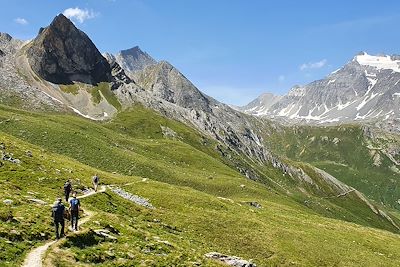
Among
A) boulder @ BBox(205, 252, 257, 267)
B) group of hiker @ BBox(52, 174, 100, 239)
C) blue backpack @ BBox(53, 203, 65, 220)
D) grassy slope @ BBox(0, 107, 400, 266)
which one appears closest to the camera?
blue backpack @ BBox(53, 203, 65, 220)

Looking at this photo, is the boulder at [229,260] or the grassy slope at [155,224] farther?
the boulder at [229,260]

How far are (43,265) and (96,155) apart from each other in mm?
77842

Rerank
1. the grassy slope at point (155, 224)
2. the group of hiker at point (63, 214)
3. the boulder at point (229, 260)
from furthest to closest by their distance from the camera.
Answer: the boulder at point (229, 260), the grassy slope at point (155, 224), the group of hiker at point (63, 214)

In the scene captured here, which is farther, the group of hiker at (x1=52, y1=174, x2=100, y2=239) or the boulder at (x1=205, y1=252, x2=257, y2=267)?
the boulder at (x1=205, y1=252, x2=257, y2=267)

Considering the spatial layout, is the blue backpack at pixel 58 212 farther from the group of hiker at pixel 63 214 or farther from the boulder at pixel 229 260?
the boulder at pixel 229 260

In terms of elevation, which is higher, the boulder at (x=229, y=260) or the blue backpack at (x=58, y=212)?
the blue backpack at (x=58, y=212)

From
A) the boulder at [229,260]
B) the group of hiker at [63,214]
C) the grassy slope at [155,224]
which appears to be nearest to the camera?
the group of hiker at [63,214]

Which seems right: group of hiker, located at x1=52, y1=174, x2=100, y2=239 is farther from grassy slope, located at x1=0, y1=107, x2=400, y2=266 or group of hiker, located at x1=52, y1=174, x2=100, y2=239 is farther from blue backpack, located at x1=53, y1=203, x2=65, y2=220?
grassy slope, located at x1=0, y1=107, x2=400, y2=266

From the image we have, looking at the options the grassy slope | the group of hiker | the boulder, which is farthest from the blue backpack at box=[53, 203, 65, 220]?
the boulder

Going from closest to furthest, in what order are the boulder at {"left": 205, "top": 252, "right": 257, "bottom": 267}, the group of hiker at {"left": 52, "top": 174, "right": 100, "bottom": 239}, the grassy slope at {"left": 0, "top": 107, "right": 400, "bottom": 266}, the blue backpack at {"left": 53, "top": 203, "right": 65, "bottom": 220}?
the blue backpack at {"left": 53, "top": 203, "right": 65, "bottom": 220}, the group of hiker at {"left": 52, "top": 174, "right": 100, "bottom": 239}, the grassy slope at {"left": 0, "top": 107, "right": 400, "bottom": 266}, the boulder at {"left": 205, "top": 252, "right": 257, "bottom": 267}

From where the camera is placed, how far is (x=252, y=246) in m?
51.3

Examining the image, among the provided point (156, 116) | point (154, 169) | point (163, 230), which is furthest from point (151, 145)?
point (163, 230)

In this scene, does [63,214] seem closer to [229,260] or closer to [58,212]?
[58,212]

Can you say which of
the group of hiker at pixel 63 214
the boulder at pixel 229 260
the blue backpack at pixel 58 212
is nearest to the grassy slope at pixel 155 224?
the group of hiker at pixel 63 214
